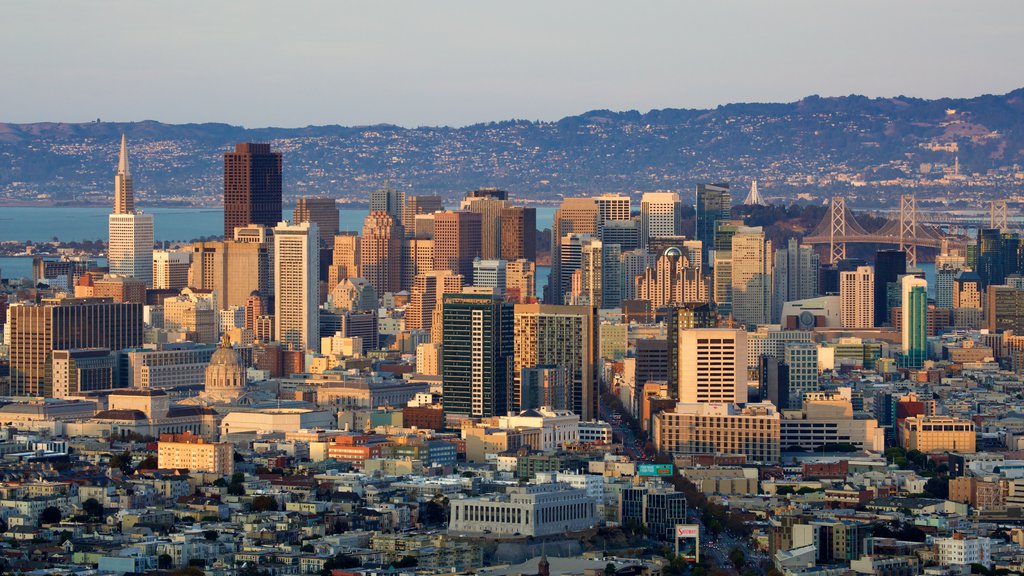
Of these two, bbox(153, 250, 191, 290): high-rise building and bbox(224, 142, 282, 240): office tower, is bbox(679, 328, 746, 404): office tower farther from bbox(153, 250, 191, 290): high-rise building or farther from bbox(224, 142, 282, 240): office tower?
bbox(224, 142, 282, 240): office tower

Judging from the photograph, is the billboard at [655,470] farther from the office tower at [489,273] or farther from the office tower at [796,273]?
the office tower at [796,273]

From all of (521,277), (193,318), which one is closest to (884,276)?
(521,277)

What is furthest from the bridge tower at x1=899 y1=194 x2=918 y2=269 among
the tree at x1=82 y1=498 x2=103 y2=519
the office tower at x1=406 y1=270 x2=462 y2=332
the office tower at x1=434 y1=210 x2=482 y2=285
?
the tree at x1=82 y1=498 x2=103 y2=519

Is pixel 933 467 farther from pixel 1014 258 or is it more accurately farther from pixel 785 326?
pixel 1014 258

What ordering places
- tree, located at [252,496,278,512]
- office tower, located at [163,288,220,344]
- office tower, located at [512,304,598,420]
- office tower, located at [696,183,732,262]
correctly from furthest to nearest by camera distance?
office tower, located at [696,183,732,262], office tower, located at [163,288,220,344], office tower, located at [512,304,598,420], tree, located at [252,496,278,512]

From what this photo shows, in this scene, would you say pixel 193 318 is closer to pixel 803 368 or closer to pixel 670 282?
pixel 670 282

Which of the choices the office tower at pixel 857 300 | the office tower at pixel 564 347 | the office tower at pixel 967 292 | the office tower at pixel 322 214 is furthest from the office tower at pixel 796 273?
the office tower at pixel 564 347
